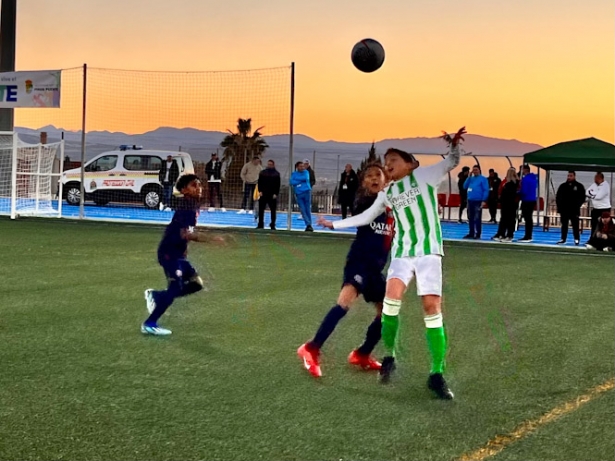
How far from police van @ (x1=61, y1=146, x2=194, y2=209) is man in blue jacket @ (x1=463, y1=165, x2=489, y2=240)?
11538mm

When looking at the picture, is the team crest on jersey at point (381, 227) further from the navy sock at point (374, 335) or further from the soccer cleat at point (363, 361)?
the soccer cleat at point (363, 361)

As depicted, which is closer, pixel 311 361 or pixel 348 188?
pixel 311 361

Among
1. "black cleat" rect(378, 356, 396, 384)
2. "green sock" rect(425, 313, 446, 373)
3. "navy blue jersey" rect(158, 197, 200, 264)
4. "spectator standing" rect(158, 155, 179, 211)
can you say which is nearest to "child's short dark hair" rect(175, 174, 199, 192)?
"navy blue jersey" rect(158, 197, 200, 264)

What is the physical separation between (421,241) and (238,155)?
73.8 feet

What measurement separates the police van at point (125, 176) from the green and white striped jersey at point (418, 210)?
2362 cm

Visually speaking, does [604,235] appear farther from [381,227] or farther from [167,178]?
[167,178]

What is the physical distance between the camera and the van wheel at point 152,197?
29281 mm

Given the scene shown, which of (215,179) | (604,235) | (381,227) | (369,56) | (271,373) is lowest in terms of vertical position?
(271,373)

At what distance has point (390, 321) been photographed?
19.6 feet

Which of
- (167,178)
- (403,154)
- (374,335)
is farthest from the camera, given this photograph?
(167,178)

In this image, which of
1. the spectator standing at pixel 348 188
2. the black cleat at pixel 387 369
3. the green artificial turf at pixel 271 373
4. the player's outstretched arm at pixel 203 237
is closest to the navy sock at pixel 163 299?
the green artificial turf at pixel 271 373

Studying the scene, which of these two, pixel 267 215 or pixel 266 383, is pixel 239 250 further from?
pixel 267 215

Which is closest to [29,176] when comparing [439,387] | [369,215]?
[369,215]

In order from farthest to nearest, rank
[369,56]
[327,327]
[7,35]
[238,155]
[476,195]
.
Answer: [7,35], [238,155], [476,195], [369,56], [327,327]
